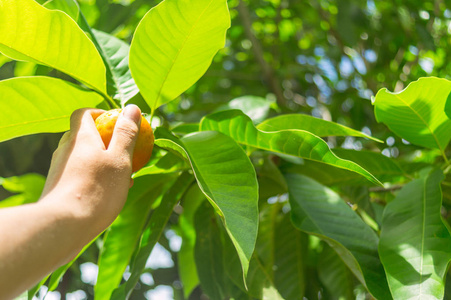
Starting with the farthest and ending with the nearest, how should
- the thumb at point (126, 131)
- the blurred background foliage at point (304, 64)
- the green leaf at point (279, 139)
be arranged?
1. the blurred background foliage at point (304, 64)
2. the green leaf at point (279, 139)
3. the thumb at point (126, 131)

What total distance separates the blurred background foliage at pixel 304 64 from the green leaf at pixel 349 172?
623mm

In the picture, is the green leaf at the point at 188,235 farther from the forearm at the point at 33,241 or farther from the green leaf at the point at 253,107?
the forearm at the point at 33,241

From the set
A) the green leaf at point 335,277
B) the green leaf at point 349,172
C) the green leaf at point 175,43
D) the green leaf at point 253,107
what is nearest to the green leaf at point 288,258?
the green leaf at point 335,277

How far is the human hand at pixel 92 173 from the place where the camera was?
49 cm

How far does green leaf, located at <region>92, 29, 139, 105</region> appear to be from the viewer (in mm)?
834

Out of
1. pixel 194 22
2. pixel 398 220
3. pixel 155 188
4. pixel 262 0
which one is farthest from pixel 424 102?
pixel 262 0

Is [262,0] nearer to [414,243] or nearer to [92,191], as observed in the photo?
[414,243]

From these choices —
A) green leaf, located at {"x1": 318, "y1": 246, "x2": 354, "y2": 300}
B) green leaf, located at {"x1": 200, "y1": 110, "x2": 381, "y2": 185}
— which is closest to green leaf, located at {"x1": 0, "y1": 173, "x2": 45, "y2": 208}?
Answer: green leaf, located at {"x1": 200, "y1": 110, "x2": 381, "y2": 185}

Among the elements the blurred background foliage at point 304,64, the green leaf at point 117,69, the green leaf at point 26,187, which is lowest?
the blurred background foliage at point 304,64

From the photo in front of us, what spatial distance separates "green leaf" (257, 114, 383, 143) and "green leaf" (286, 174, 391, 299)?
14 cm

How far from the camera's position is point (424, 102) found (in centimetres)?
78

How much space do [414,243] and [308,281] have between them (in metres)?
0.50

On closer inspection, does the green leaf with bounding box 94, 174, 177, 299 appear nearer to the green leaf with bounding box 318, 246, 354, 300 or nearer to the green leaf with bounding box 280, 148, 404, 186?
the green leaf with bounding box 280, 148, 404, 186

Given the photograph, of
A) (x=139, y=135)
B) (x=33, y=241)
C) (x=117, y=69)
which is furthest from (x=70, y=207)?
(x=117, y=69)
